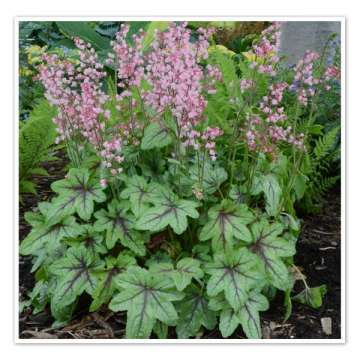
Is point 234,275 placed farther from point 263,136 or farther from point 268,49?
point 268,49

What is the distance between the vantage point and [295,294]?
2961 millimetres

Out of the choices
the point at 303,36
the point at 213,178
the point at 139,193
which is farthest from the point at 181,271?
the point at 303,36

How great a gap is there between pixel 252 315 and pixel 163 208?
642mm

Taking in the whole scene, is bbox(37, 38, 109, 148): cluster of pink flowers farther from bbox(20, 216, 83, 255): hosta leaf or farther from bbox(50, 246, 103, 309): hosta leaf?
bbox(50, 246, 103, 309): hosta leaf

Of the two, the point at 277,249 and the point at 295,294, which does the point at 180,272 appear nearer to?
the point at 277,249

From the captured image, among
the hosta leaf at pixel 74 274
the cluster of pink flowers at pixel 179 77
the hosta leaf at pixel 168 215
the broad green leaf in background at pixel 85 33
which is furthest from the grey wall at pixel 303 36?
the hosta leaf at pixel 74 274

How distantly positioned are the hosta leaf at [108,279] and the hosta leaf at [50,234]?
0.24 m

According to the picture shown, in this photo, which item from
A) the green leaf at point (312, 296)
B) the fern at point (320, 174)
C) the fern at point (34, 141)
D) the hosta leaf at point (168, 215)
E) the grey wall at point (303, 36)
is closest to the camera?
the hosta leaf at point (168, 215)

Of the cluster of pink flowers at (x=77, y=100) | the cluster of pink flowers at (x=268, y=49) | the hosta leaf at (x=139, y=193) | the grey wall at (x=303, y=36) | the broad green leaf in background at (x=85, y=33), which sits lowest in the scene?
the hosta leaf at (x=139, y=193)

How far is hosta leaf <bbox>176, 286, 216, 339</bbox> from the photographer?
101 inches

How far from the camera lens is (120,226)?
104 inches

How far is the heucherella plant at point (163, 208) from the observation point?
243cm

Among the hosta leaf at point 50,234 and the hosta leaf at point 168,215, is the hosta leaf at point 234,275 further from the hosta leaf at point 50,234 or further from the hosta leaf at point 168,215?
the hosta leaf at point 50,234

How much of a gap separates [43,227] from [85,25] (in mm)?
3459
